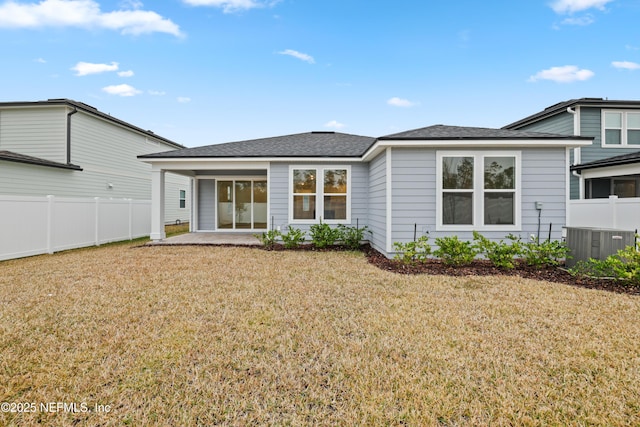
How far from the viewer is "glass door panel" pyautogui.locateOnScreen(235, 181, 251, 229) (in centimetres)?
1305

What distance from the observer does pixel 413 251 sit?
6.76 meters

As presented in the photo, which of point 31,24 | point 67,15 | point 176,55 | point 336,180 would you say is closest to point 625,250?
point 336,180

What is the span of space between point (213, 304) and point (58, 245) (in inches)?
293

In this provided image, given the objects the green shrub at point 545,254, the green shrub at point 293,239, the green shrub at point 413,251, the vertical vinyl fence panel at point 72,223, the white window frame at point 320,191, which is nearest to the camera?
the green shrub at point 545,254

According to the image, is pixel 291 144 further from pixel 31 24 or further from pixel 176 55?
pixel 31 24

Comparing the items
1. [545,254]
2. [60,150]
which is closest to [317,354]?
[545,254]

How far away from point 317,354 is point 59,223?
9.55m

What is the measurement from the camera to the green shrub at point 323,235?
366 inches

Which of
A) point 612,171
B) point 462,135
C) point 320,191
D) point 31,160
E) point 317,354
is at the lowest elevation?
point 317,354

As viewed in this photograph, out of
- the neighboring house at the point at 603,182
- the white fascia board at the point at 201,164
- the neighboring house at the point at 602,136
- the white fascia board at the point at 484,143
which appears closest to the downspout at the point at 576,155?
the neighboring house at the point at 602,136

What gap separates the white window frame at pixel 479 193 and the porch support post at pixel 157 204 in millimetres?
8648

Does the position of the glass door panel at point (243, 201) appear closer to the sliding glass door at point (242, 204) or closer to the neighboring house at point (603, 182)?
the sliding glass door at point (242, 204)

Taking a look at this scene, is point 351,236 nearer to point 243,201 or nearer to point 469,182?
point 469,182

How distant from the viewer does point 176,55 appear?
13.2 m
